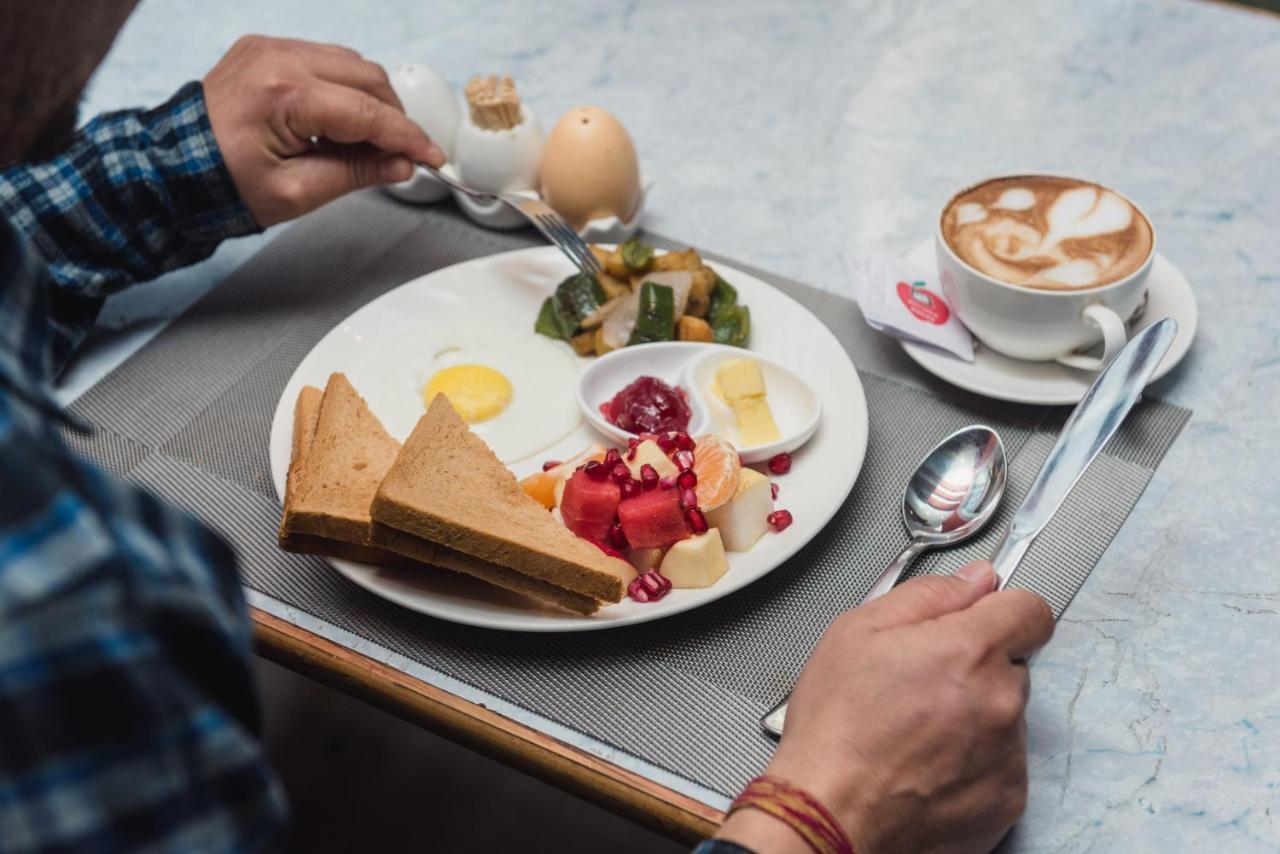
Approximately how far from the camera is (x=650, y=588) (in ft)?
4.16

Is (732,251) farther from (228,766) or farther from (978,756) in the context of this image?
(228,766)

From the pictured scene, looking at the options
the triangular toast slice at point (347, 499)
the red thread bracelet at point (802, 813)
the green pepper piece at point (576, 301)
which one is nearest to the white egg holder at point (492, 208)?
the green pepper piece at point (576, 301)

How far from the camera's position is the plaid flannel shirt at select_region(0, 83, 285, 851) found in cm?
63

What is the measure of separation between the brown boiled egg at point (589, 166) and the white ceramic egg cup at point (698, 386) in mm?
399

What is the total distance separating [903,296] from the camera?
67.2 inches

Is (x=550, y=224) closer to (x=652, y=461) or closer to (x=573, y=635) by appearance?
(x=652, y=461)

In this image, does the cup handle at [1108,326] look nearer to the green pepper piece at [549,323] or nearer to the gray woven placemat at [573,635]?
the gray woven placemat at [573,635]

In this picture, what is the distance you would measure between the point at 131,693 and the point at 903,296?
4.30 ft

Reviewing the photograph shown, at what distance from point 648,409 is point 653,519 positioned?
0.27m

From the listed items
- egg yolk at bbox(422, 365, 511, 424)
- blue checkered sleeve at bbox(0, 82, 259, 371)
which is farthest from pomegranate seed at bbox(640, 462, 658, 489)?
blue checkered sleeve at bbox(0, 82, 259, 371)

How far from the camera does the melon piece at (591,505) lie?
128 cm

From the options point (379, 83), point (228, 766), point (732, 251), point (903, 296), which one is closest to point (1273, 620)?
point (903, 296)

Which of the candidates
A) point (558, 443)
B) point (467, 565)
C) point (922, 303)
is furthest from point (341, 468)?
point (922, 303)

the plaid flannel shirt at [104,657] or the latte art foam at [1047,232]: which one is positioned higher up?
the plaid flannel shirt at [104,657]
